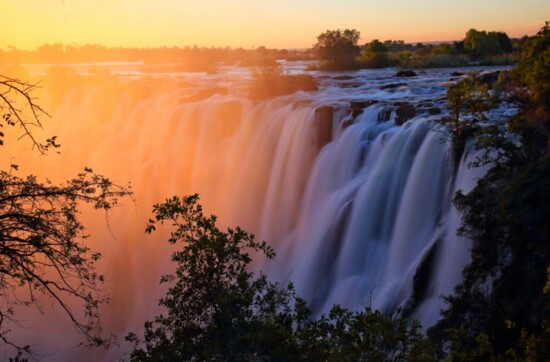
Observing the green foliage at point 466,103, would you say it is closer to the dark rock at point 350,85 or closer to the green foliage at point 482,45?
the dark rock at point 350,85

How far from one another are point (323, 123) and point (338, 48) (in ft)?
80.0

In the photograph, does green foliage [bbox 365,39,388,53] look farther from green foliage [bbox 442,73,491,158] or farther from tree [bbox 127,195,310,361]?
tree [bbox 127,195,310,361]

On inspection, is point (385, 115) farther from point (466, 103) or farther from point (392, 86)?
point (392, 86)

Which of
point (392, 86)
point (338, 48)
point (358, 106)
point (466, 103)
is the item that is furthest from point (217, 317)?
point (338, 48)

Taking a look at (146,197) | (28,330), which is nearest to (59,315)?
(28,330)

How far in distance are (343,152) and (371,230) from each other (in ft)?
14.3

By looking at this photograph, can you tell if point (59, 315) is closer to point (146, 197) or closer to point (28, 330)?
point (28, 330)

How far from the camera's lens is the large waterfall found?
13.7 metres

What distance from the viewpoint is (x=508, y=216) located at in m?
9.13

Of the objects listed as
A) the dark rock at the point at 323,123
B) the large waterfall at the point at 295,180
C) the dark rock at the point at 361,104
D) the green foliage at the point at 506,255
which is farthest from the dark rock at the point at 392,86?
the green foliage at the point at 506,255

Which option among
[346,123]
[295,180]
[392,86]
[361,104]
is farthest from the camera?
[392,86]

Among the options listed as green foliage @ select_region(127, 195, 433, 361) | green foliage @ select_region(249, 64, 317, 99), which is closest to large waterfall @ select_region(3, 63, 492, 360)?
green foliage @ select_region(249, 64, 317, 99)

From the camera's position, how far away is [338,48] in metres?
43.4

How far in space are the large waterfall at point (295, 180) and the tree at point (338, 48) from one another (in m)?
8.57
